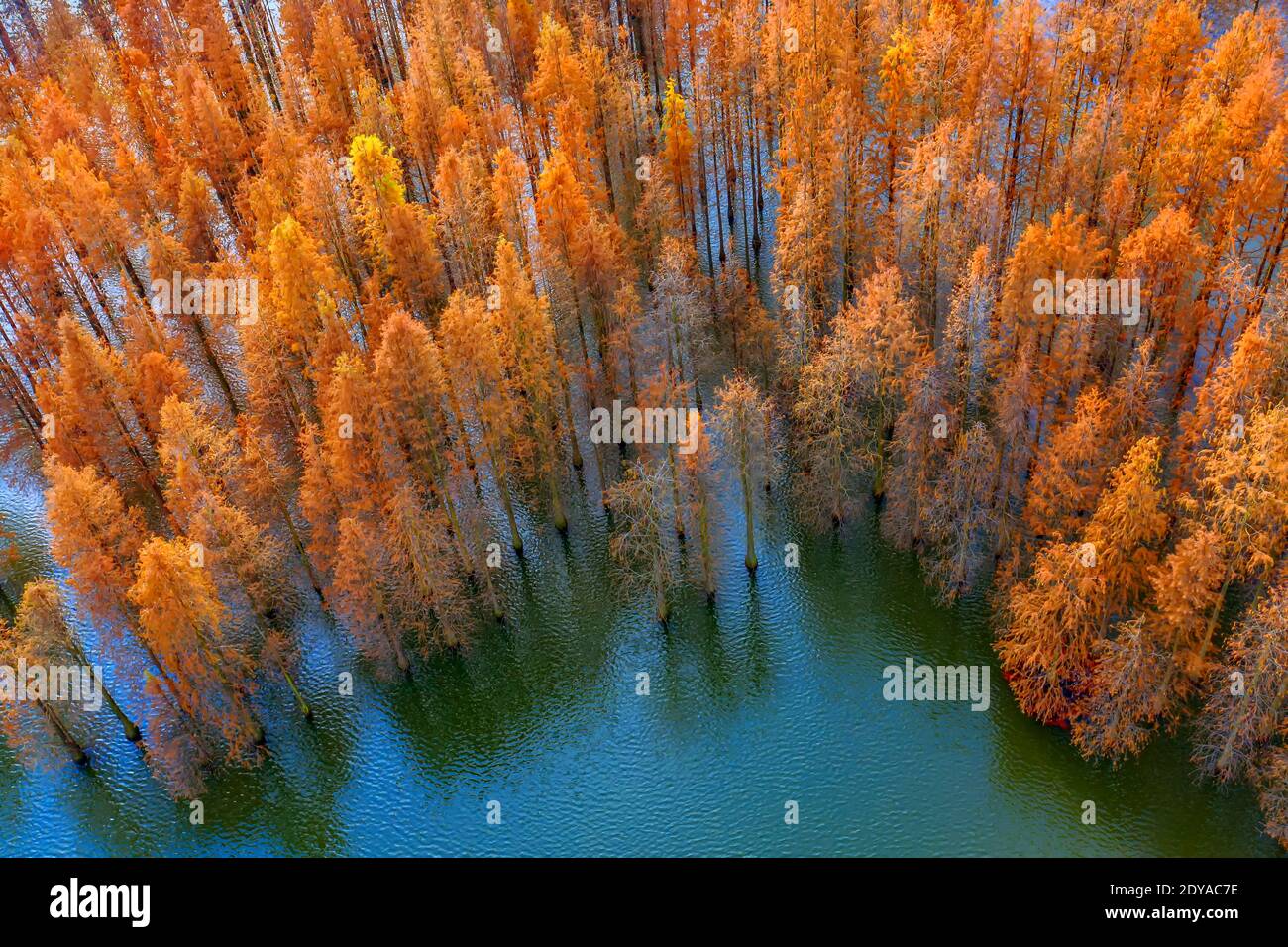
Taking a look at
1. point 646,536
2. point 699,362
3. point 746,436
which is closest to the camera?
point 746,436

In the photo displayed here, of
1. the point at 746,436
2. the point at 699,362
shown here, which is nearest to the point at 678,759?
the point at 746,436

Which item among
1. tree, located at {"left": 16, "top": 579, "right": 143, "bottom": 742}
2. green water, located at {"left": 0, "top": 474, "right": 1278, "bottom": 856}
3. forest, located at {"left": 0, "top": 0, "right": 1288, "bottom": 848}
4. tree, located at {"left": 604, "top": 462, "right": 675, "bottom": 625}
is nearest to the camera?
green water, located at {"left": 0, "top": 474, "right": 1278, "bottom": 856}

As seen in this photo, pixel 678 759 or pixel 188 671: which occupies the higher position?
pixel 188 671

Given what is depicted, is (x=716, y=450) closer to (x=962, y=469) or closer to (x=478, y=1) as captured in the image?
(x=962, y=469)

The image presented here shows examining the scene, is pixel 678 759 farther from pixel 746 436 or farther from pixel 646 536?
pixel 746 436

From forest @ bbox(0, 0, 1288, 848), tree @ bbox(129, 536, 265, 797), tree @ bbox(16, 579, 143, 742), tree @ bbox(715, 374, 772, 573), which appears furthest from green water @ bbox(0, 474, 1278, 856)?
tree @ bbox(16, 579, 143, 742)

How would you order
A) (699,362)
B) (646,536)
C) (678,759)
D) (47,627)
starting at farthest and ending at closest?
(699,362), (646,536), (678,759), (47,627)

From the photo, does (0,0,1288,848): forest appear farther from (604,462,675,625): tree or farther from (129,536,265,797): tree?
(604,462,675,625): tree

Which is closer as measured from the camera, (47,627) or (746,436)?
(47,627)
